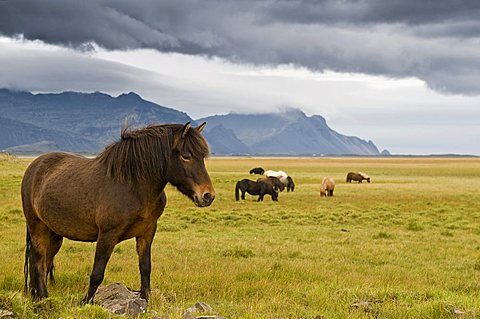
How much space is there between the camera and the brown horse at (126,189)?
6707 millimetres

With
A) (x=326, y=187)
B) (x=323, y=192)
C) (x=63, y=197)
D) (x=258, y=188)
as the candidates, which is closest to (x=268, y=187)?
(x=258, y=188)

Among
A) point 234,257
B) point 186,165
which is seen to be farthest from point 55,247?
point 234,257

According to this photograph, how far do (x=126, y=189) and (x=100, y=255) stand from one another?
0.98m

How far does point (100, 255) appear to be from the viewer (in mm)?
6773

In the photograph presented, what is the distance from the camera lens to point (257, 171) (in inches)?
2788

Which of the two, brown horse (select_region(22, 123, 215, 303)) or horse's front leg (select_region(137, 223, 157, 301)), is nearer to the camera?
brown horse (select_region(22, 123, 215, 303))

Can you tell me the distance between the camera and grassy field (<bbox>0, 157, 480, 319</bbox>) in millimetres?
6781

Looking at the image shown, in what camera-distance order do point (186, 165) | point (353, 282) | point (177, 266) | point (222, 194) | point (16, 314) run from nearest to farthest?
point (16, 314) < point (186, 165) < point (353, 282) < point (177, 266) < point (222, 194)

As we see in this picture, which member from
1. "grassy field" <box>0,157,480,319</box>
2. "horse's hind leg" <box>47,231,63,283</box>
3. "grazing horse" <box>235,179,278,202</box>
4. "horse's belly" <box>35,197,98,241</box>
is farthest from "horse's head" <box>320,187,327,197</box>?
"horse's belly" <box>35,197,98,241</box>

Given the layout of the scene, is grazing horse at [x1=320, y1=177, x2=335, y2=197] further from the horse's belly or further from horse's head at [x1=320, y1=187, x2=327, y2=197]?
the horse's belly

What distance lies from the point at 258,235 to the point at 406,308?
10863 millimetres

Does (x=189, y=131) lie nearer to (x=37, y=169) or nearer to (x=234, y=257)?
(x=37, y=169)

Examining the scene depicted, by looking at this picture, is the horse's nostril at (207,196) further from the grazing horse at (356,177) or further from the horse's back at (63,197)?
the grazing horse at (356,177)

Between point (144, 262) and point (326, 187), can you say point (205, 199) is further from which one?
point (326, 187)
